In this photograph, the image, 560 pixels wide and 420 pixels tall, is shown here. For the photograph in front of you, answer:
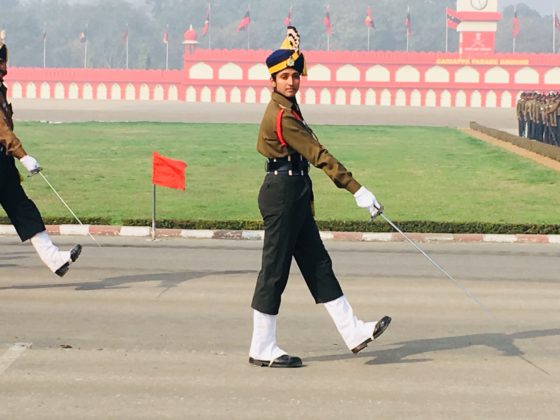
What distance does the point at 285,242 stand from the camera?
7.42 m

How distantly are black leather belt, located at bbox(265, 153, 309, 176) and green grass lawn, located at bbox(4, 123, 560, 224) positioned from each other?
861 cm

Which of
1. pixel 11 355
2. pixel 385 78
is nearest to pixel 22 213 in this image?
pixel 11 355

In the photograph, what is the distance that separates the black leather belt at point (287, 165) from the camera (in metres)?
7.41

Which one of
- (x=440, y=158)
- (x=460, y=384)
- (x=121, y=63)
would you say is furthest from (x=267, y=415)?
(x=121, y=63)

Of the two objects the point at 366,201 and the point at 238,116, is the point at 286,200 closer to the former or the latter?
the point at 366,201

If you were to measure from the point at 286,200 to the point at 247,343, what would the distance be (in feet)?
3.83

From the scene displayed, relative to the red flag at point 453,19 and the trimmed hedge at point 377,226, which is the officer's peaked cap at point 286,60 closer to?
the trimmed hedge at point 377,226

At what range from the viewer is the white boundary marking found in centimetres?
730

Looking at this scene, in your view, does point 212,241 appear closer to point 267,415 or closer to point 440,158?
point 267,415

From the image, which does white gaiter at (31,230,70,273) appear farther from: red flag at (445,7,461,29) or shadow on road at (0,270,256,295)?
red flag at (445,7,461,29)

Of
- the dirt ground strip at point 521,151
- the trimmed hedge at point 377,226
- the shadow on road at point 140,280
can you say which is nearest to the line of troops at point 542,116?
the dirt ground strip at point 521,151

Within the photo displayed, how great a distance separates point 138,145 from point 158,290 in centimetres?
2553

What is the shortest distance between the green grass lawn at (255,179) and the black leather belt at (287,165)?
8.61 m

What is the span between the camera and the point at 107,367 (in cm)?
730
